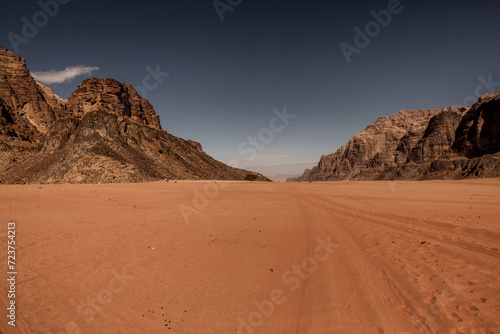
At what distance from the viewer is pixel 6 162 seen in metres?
59.9

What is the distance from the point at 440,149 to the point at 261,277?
132 m

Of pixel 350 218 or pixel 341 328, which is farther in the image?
pixel 350 218

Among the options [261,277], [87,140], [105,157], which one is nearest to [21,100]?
[87,140]

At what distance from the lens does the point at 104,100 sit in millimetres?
73812

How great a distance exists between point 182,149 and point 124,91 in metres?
33.7

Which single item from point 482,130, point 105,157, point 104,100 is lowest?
point 482,130

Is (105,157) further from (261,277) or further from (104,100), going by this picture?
(261,277)

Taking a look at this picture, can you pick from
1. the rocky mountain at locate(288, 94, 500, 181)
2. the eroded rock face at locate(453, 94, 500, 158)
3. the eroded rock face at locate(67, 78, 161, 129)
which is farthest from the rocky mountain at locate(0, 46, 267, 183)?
the eroded rock face at locate(453, 94, 500, 158)

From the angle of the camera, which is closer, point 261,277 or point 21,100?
point 261,277

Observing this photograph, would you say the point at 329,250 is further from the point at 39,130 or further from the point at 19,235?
the point at 39,130

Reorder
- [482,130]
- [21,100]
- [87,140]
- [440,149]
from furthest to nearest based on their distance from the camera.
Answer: [440,149] → [21,100] → [482,130] → [87,140]

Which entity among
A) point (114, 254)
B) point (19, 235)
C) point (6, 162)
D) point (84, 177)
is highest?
point (6, 162)

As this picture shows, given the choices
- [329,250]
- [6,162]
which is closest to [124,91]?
[6,162]

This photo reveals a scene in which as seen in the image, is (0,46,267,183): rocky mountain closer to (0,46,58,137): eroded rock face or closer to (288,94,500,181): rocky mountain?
(0,46,58,137): eroded rock face
